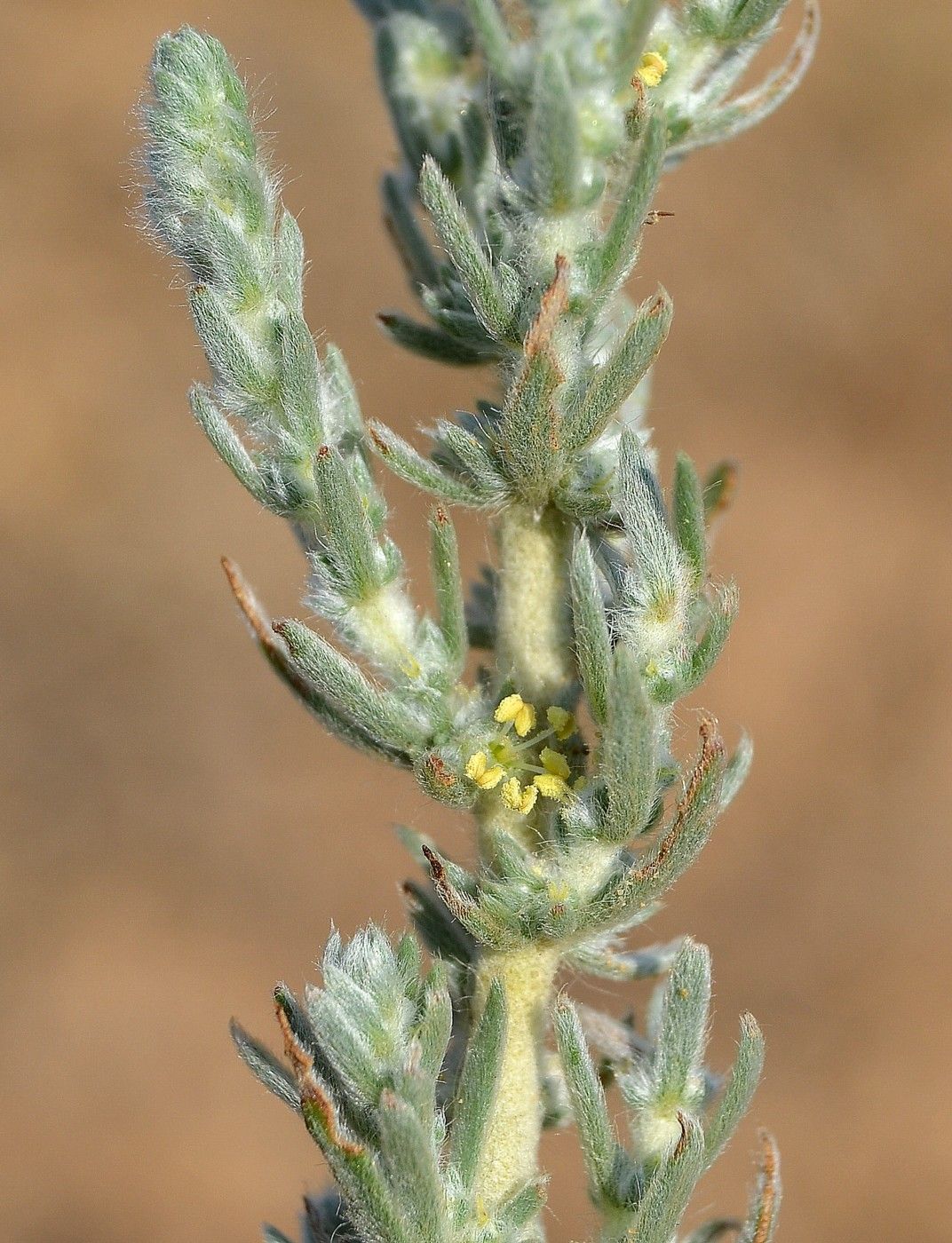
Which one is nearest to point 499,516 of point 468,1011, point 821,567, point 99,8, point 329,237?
point 468,1011

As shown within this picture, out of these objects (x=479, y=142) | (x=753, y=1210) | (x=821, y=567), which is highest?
(x=821, y=567)

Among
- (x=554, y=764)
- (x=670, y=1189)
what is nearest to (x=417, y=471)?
(x=554, y=764)

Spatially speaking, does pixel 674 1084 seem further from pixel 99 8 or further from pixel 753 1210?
pixel 99 8

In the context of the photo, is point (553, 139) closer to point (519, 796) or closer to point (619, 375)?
point (619, 375)

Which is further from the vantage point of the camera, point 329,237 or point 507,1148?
point 329,237

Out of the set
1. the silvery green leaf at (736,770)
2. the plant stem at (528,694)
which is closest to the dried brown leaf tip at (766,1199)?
the plant stem at (528,694)

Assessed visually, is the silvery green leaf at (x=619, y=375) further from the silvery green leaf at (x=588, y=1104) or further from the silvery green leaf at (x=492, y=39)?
the silvery green leaf at (x=588, y=1104)
